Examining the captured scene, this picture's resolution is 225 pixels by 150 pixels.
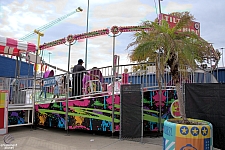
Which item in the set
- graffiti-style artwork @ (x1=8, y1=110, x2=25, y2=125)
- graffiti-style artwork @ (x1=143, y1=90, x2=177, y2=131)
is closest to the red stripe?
graffiti-style artwork @ (x1=8, y1=110, x2=25, y2=125)

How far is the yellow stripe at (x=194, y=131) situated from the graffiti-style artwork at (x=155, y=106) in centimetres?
282

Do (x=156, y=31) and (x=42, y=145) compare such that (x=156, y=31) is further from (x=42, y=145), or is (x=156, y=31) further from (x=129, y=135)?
(x=42, y=145)

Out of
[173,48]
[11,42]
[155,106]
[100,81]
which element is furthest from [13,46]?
[173,48]

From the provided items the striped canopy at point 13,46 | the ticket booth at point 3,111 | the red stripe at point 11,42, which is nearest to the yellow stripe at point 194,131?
the ticket booth at point 3,111

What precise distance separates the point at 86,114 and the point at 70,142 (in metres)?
1.17

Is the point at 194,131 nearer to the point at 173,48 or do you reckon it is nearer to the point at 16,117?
the point at 173,48

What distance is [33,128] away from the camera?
8.91 meters

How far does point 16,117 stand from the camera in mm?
8312

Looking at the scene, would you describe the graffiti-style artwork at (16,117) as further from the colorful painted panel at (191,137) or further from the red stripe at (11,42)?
the colorful painted panel at (191,137)

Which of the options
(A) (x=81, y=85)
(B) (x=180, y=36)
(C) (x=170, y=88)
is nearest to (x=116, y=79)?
(A) (x=81, y=85)

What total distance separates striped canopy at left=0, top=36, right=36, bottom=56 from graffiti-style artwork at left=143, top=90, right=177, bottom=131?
587 cm

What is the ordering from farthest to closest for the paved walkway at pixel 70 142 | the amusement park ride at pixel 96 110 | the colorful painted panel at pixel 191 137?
the amusement park ride at pixel 96 110 → the paved walkway at pixel 70 142 → the colorful painted panel at pixel 191 137

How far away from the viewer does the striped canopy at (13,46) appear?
933 centimetres

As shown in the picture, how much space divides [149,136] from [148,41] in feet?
12.1
